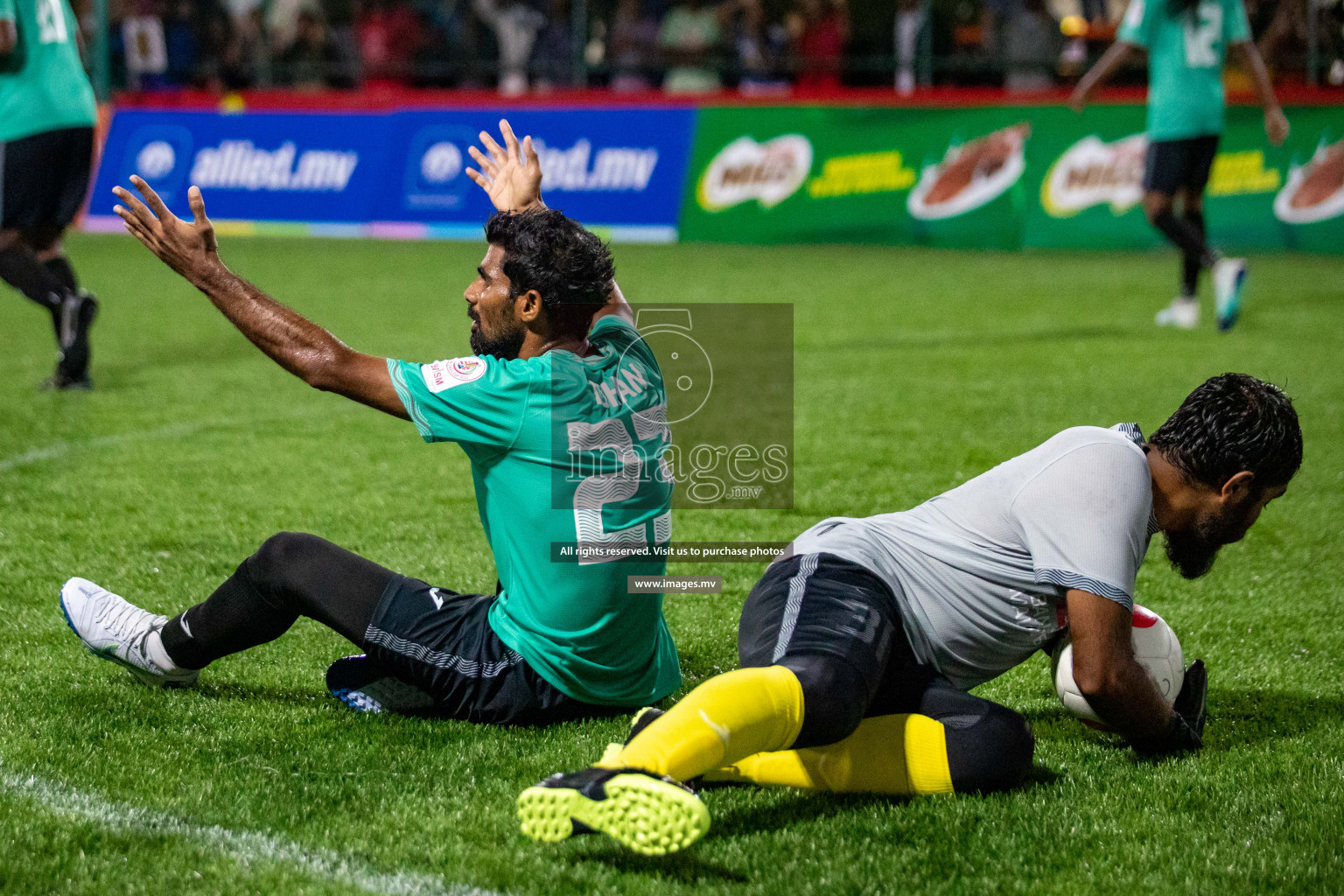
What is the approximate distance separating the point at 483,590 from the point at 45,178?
4452mm

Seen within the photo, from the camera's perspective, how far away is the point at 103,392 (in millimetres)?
7355

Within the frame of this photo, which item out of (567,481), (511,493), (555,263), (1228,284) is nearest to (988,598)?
(567,481)

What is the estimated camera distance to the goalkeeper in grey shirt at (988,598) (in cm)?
271

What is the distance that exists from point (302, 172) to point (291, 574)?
1286cm

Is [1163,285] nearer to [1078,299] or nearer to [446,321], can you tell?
[1078,299]

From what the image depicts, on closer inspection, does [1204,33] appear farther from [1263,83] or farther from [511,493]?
[511,493]

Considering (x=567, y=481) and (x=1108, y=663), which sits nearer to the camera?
(x=1108, y=663)

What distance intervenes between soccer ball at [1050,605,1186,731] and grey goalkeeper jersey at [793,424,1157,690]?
0.16 metres

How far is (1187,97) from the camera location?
8945 millimetres

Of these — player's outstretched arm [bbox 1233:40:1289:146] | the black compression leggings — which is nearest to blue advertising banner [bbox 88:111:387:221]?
player's outstretched arm [bbox 1233:40:1289:146]

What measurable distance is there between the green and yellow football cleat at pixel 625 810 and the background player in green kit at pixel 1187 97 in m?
7.46

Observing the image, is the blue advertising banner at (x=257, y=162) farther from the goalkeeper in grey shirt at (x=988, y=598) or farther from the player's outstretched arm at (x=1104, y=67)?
the goalkeeper in grey shirt at (x=988, y=598)

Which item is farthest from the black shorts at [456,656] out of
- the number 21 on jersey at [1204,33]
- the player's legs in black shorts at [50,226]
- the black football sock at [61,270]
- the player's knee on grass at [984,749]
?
the number 21 on jersey at [1204,33]

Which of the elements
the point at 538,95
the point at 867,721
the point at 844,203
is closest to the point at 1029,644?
the point at 867,721
